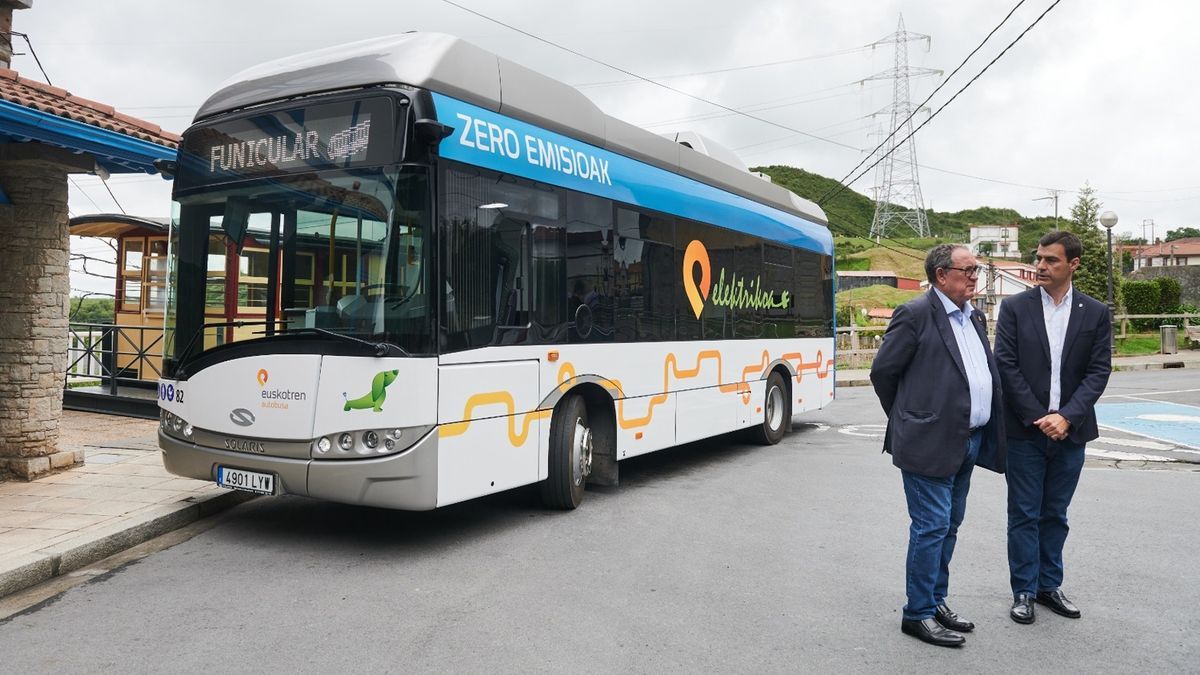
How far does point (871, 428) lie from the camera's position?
13.4 metres

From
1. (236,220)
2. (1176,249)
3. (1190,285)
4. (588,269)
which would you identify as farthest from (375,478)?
(1176,249)

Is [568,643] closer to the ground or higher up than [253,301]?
closer to the ground

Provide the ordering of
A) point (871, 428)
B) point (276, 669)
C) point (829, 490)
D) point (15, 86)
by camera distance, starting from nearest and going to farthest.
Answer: point (276, 669) → point (15, 86) → point (829, 490) → point (871, 428)

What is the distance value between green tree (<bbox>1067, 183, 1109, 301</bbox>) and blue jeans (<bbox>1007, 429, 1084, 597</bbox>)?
40.9 metres

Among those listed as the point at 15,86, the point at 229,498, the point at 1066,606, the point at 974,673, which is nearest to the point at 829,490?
the point at 1066,606

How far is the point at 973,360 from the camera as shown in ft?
14.7

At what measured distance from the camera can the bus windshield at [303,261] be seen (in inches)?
221

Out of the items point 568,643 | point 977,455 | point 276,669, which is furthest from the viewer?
point 977,455

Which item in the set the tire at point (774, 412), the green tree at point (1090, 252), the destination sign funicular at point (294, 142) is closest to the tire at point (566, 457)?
the destination sign funicular at point (294, 142)

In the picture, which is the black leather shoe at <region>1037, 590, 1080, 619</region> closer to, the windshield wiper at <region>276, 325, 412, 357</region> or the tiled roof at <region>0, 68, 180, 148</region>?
the windshield wiper at <region>276, 325, 412, 357</region>

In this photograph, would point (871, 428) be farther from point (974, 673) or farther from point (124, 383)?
point (124, 383)

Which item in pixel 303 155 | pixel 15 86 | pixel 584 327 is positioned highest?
pixel 15 86

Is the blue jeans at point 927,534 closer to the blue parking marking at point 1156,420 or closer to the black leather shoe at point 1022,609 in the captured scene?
the black leather shoe at point 1022,609

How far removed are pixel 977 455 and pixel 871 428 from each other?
30.1 feet
